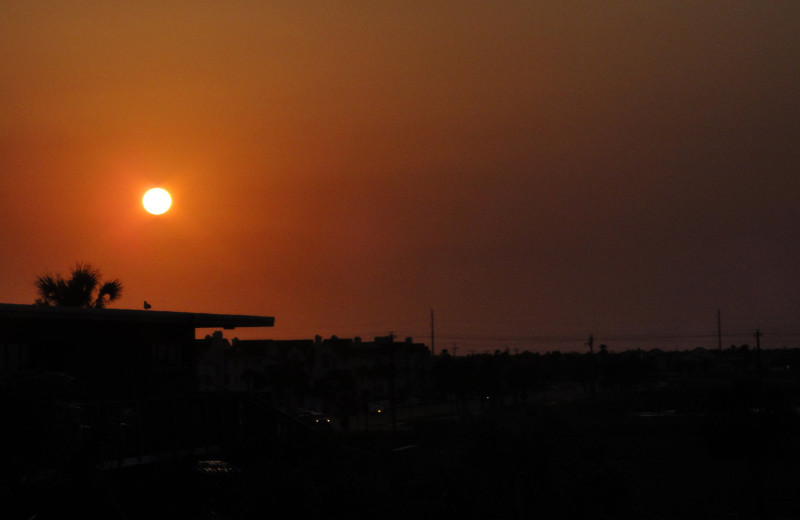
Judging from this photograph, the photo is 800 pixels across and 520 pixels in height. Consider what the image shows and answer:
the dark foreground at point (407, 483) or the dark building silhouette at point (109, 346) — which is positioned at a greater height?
the dark building silhouette at point (109, 346)

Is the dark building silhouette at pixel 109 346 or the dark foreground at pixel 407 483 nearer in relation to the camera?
the dark foreground at pixel 407 483

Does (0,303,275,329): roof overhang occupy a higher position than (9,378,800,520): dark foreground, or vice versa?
(0,303,275,329): roof overhang

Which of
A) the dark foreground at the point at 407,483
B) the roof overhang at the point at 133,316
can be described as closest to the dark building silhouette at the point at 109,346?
the roof overhang at the point at 133,316

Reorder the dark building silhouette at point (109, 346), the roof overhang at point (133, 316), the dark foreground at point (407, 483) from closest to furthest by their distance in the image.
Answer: the dark foreground at point (407, 483)
the roof overhang at point (133, 316)
the dark building silhouette at point (109, 346)

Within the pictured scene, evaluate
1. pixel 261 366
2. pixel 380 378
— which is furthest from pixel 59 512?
pixel 380 378

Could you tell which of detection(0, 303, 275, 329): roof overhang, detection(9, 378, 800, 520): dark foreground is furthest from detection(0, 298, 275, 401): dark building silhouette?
detection(9, 378, 800, 520): dark foreground

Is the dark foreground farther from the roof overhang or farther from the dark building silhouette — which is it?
the roof overhang

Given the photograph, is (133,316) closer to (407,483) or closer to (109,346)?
(109,346)

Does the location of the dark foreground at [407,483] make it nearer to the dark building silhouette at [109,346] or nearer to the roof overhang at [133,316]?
the dark building silhouette at [109,346]

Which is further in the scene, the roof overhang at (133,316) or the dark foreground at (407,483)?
the roof overhang at (133,316)

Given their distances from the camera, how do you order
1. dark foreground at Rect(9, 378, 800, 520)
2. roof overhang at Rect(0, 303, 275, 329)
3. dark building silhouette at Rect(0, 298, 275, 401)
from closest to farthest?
1. dark foreground at Rect(9, 378, 800, 520)
2. roof overhang at Rect(0, 303, 275, 329)
3. dark building silhouette at Rect(0, 298, 275, 401)

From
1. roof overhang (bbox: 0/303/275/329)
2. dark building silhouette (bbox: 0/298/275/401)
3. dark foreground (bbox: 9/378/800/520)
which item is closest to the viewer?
dark foreground (bbox: 9/378/800/520)

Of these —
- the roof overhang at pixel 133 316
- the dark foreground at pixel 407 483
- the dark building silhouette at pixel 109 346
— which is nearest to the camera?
the dark foreground at pixel 407 483

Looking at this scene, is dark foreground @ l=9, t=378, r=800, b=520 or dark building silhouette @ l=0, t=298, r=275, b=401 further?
dark building silhouette @ l=0, t=298, r=275, b=401
